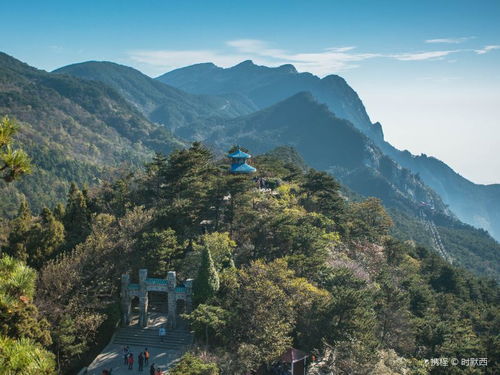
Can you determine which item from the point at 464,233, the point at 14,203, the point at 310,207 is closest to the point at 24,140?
the point at 14,203

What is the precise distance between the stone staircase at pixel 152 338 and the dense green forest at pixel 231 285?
3.24 ft

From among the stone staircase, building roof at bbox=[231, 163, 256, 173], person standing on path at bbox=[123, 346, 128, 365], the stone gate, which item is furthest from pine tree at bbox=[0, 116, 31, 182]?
building roof at bbox=[231, 163, 256, 173]

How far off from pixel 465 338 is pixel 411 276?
12799 millimetres

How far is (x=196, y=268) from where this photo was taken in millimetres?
25859

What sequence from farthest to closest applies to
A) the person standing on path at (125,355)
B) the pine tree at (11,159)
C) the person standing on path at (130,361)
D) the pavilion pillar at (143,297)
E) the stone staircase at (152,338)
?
the pavilion pillar at (143,297), the stone staircase at (152,338), the person standing on path at (125,355), the person standing on path at (130,361), the pine tree at (11,159)

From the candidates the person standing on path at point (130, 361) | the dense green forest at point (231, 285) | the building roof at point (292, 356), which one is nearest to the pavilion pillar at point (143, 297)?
the dense green forest at point (231, 285)

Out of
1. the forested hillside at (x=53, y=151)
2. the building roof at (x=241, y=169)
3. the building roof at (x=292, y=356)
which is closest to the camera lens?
the building roof at (x=292, y=356)

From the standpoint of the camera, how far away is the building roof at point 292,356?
2078 centimetres

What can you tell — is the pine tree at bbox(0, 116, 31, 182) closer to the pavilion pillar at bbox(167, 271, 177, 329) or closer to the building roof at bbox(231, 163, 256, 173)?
the pavilion pillar at bbox(167, 271, 177, 329)

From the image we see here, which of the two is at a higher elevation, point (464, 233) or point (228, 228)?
point (228, 228)

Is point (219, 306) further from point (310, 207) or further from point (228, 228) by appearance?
point (310, 207)

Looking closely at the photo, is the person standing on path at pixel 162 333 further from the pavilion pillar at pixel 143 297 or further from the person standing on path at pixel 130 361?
the person standing on path at pixel 130 361

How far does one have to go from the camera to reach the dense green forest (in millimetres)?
20797

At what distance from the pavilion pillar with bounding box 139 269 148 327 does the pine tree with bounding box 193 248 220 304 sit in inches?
129
